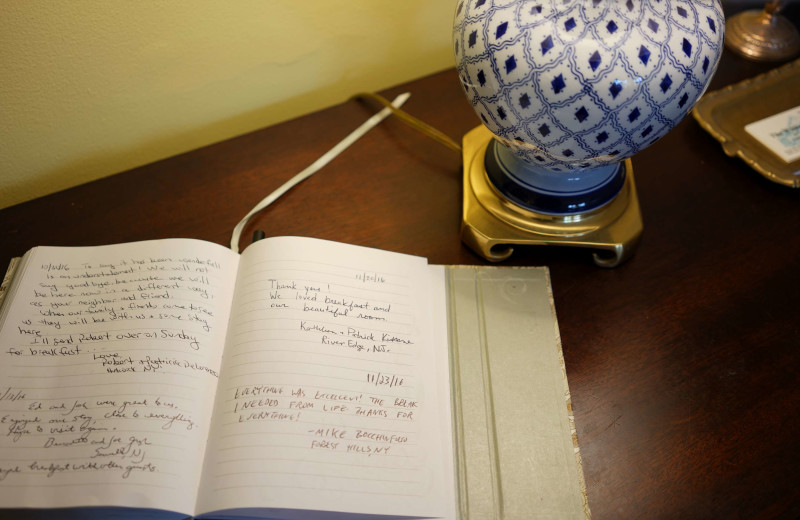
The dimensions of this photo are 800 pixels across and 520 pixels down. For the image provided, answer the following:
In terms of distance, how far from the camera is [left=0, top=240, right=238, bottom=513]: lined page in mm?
454

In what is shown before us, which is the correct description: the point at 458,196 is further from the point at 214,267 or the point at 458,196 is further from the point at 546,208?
the point at 214,267

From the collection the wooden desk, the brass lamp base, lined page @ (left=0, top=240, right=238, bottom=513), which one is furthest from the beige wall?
the brass lamp base

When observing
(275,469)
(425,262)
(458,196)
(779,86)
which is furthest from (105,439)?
(779,86)

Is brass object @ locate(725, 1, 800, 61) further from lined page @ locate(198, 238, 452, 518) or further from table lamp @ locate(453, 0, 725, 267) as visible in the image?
lined page @ locate(198, 238, 452, 518)

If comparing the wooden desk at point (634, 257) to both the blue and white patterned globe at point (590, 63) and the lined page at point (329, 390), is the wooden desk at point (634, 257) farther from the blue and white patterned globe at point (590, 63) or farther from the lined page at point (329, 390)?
the blue and white patterned globe at point (590, 63)

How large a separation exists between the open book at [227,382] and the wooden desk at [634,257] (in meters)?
0.07

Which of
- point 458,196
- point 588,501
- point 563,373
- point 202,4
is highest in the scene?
point 202,4

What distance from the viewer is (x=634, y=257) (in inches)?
25.3

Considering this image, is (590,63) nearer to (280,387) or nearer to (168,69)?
(280,387)

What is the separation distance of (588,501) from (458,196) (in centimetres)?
35

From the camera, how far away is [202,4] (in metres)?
0.66

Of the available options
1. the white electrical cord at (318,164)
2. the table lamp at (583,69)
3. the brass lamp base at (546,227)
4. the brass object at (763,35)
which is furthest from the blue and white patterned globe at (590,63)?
the brass object at (763,35)

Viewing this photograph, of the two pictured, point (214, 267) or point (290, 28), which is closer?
point (214, 267)

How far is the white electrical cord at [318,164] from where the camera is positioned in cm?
64
